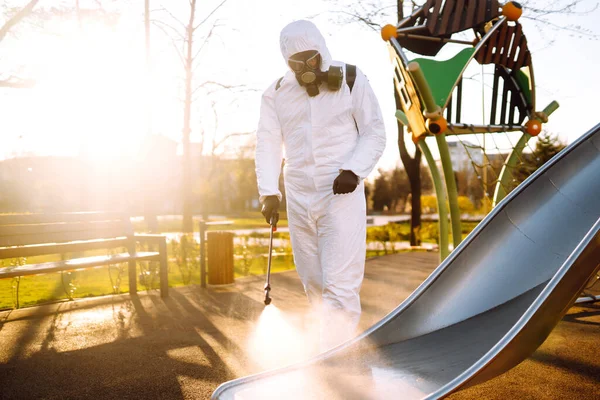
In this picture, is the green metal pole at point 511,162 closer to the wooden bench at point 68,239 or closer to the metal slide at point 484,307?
the metal slide at point 484,307

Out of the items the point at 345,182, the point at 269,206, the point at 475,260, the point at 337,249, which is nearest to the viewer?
the point at 345,182

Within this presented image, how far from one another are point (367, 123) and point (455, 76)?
300cm

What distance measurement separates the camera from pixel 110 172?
44.2 ft

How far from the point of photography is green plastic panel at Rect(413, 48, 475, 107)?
586 cm

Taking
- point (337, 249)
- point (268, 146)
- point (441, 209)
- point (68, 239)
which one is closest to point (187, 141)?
point (68, 239)

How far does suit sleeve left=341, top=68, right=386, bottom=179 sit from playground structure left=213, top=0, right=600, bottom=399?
0.96 metres

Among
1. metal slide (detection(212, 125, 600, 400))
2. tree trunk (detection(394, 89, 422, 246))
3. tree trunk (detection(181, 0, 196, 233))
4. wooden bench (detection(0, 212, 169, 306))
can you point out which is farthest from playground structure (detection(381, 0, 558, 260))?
tree trunk (detection(181, 0, 196, 233))

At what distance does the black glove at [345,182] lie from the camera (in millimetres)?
3166

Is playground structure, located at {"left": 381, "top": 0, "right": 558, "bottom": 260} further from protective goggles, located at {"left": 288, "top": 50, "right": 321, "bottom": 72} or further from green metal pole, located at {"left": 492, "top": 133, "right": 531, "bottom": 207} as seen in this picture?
protective goggles, located at {"left": 288, "top": 50, "right": 321, "bottom": 72}

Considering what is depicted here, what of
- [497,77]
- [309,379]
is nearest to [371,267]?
[497,77]

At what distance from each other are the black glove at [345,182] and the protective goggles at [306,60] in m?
0.73

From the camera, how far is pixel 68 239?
6.16m

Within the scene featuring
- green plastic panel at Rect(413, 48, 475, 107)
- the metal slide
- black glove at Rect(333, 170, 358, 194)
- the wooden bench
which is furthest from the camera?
green plastic panel at Rect(413, 48, 475, 107)

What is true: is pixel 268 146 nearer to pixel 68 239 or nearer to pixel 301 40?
pixel 301 40
